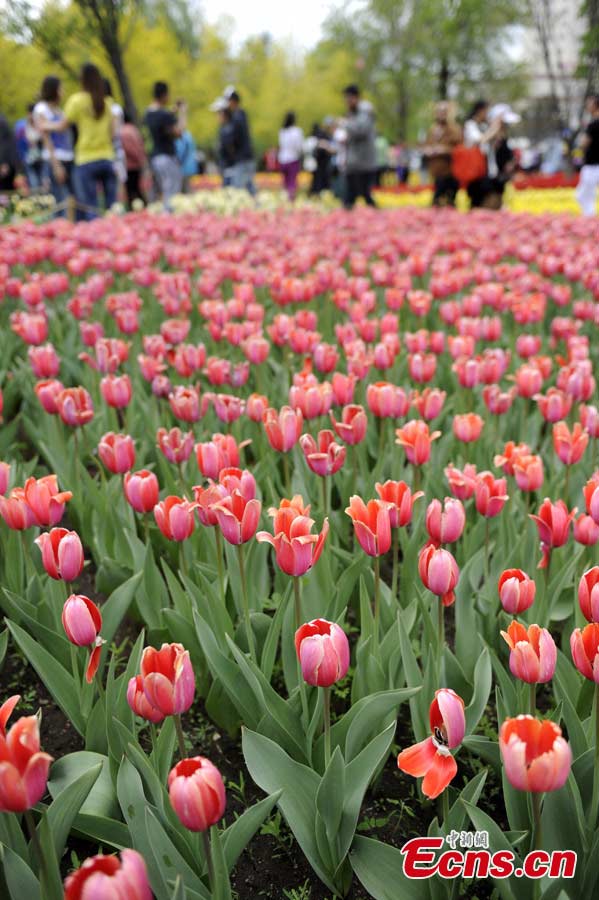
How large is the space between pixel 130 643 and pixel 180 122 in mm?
14678

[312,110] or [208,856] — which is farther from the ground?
[312,110]

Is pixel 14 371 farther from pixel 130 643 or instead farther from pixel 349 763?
pixel 349 763

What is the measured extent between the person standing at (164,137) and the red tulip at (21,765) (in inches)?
490

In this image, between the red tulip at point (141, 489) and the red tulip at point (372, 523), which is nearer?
the red tulip at point (372, 523)

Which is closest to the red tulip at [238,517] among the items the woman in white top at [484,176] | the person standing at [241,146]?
the woman in white top at [484,176]

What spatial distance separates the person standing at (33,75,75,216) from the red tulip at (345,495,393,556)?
34.7ft

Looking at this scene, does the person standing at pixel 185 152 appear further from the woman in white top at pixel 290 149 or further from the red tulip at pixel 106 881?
the red tulip at pixel 106 881

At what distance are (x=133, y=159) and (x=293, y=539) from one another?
42.7 ft

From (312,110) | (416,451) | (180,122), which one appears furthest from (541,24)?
(312,110)

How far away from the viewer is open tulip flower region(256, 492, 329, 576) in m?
1.48

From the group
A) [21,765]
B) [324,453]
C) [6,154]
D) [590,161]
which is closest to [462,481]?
[324,453]

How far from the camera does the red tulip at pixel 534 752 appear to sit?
103 cm

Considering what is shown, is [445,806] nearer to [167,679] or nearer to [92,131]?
[167,679]

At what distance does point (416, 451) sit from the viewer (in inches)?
85.0
